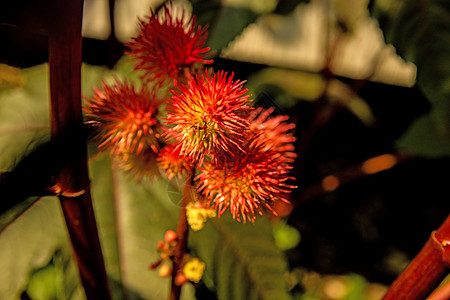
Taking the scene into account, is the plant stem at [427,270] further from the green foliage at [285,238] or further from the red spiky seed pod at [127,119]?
the green foliage at [285,238]

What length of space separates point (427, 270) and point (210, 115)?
0.80 ft

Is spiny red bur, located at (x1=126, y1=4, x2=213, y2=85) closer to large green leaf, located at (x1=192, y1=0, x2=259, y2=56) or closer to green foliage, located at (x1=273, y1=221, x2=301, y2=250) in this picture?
large green leaf, located at (x1=192, y1=0, x2=259, y2=56)

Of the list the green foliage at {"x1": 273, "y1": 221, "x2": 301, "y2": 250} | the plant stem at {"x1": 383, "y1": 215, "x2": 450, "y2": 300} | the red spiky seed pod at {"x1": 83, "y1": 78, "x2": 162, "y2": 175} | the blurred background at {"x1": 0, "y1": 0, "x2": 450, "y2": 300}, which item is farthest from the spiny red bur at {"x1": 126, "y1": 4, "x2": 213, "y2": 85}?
the green foliage at {"x1": 273, "y1": 221, "x2": 301, "y2": 250}

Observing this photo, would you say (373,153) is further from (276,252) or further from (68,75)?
(68,75)

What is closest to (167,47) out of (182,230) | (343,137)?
(182,230)

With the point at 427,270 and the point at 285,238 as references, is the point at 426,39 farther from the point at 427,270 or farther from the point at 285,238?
the point at 285,238

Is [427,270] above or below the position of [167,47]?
below

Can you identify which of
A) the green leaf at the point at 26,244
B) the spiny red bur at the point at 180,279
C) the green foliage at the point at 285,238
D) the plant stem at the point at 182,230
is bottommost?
the green foliage at the point at 285,238

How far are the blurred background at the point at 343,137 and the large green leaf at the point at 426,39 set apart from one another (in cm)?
19

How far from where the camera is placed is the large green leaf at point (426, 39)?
1.91ft

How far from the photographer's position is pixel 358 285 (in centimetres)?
108

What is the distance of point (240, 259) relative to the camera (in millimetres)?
625

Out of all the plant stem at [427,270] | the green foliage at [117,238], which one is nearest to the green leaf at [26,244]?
the green foliage at [117,238]

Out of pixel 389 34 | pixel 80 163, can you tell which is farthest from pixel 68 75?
pixel 389 34
